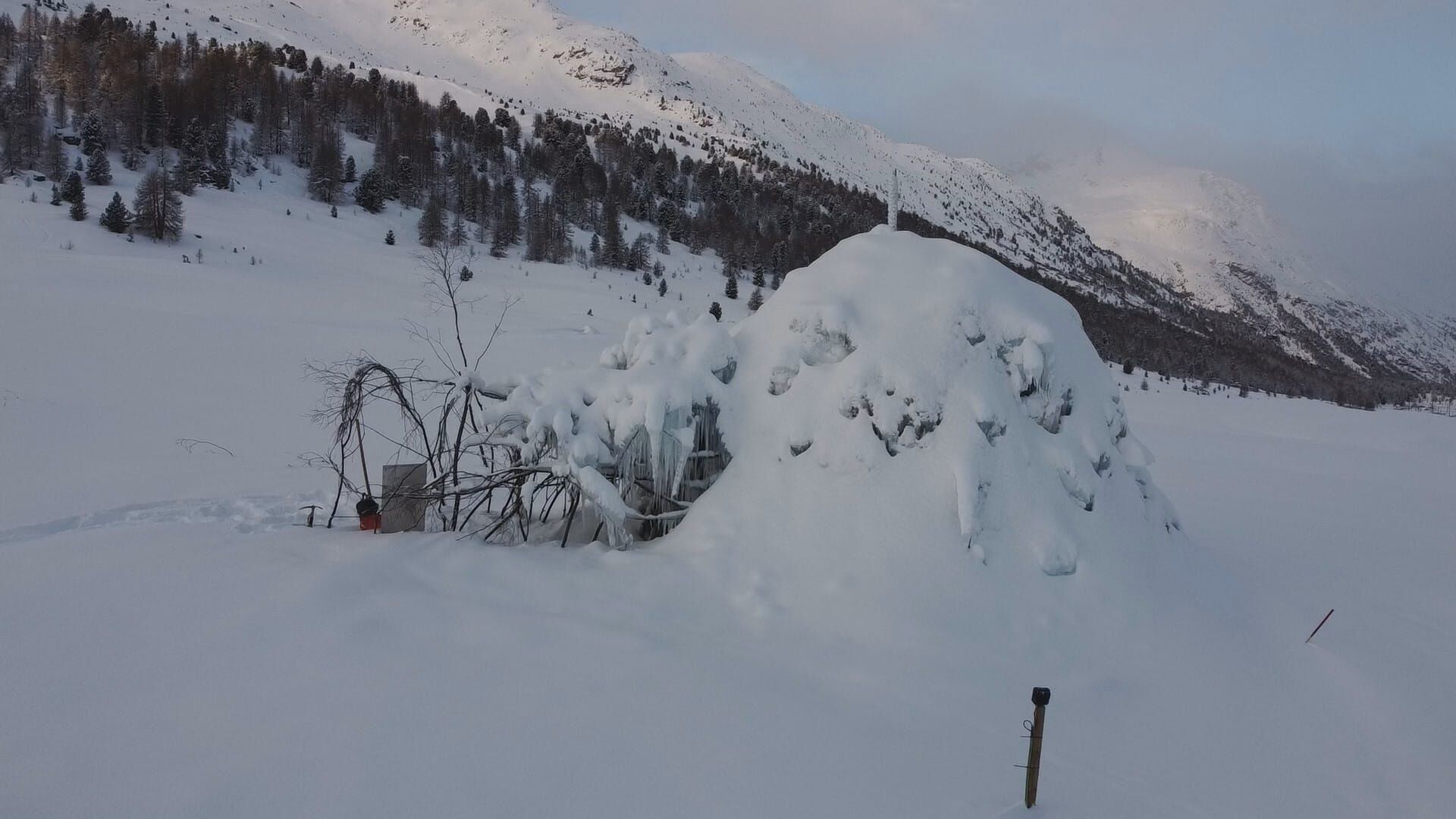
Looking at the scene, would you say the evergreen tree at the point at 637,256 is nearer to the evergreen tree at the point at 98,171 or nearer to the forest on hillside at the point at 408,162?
the forest on hillside at the point at 408,162

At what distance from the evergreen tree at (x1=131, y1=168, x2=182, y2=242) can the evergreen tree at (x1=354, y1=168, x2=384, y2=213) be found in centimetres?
1730

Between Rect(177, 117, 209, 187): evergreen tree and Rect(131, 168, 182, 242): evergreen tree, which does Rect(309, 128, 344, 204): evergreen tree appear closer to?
Rect(177, 117, 209, 187): evergreen tree

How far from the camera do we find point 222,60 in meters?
50.1

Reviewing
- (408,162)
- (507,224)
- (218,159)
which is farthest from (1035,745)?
(408,162)

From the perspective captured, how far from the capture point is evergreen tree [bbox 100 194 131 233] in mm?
23516

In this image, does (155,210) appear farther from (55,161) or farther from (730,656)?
(730,656)

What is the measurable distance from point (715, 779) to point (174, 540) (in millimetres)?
4973

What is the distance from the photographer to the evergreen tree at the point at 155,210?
23297mm

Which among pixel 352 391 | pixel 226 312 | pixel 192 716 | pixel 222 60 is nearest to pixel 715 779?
→ pixel 192 716

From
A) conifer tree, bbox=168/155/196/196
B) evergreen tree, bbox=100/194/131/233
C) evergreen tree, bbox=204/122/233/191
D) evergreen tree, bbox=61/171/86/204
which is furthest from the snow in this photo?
evergreen tree, bbox=204/122/233/191

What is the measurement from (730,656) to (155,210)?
2982 centimetres

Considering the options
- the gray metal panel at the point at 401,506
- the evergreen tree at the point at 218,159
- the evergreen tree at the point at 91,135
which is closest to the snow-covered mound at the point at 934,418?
the gray metal panel at the point at 401,506

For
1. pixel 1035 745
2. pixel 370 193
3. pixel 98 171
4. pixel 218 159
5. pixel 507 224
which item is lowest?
pixel 1035 745

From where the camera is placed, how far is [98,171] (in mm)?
30266
